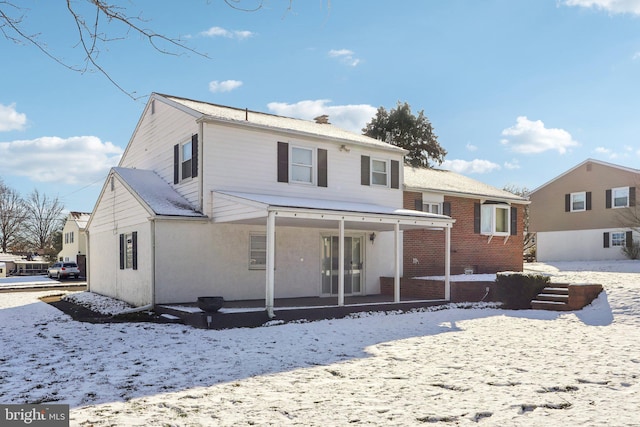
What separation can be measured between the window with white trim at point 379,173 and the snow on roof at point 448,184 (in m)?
1.14

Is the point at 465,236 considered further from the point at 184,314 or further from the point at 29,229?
the point at 29,229

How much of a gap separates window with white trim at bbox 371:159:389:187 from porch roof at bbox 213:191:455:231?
2664 mm

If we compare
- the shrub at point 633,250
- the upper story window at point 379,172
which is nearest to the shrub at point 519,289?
the upper story window at point 379,172

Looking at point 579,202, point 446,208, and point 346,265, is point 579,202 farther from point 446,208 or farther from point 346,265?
point 346,265

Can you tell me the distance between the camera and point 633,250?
3012cm

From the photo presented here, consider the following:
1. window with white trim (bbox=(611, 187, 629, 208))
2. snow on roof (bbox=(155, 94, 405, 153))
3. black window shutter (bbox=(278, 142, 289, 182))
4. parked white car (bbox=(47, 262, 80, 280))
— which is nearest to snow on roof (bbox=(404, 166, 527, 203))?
snow on roof (bbox=(155, 94, 405, 153))

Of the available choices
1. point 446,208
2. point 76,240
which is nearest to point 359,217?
point 446,208

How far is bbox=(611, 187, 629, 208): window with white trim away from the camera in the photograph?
30875 mm

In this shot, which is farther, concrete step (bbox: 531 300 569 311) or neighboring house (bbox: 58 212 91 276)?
neighboring house (bbox: 58 212 91 276)

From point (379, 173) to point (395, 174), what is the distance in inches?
29.2

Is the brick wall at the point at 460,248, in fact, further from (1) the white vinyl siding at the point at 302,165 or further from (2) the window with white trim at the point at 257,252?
(2) the window with white trim at the point at 257,252

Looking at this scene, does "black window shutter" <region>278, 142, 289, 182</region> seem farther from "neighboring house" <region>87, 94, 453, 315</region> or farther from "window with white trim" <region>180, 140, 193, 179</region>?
"window with white trim" <region>180, 140, 193, 179</region>

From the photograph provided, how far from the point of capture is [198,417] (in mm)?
5668

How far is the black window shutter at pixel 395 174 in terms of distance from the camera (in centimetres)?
1975
